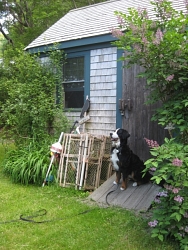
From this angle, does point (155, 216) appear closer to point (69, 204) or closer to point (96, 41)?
point (69, 204)

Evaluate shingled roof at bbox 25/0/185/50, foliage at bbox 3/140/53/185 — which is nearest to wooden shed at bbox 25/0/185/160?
shingled roof at bbox 25/0/185/50

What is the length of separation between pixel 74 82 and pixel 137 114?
84.0 inches

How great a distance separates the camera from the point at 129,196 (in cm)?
450

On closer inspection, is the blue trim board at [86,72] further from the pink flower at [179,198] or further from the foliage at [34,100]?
the pink flower at [179,198]

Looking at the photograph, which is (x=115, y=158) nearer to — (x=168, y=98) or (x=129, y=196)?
(x=129, y=196)

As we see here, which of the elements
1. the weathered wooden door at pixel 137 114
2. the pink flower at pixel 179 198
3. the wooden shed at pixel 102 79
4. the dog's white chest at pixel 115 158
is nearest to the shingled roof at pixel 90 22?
the wooden shed at pixel 102 79

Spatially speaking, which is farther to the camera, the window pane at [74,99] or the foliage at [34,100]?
the window pane at [74,99]

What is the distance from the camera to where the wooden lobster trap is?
512 centimetres

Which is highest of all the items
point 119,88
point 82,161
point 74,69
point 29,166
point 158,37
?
point 74,69

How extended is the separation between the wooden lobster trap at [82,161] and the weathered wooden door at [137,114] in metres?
0.65

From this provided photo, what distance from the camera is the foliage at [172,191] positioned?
271cm

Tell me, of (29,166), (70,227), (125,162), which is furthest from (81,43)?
(70,227)

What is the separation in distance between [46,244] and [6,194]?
→ 80.7 inches

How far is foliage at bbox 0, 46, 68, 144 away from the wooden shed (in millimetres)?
346
